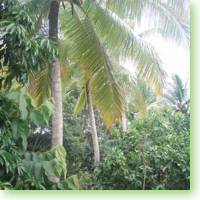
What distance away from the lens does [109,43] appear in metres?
2.55

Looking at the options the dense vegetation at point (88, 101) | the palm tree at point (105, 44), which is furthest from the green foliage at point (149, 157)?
the palm tree at point (105, 44)

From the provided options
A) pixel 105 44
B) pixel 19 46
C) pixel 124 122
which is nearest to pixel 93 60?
pixel 105 44

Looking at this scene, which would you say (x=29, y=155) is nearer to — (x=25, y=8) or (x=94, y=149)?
(x=94, y=149)

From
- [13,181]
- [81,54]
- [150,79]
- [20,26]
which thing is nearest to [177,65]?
[150,79]

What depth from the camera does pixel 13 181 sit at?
2111mm

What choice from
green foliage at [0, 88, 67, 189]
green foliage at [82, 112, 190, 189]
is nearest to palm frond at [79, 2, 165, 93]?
green foliage at [82, 112, 190, 189]

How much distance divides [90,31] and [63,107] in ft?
1.79

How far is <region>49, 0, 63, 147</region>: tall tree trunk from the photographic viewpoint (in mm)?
2307

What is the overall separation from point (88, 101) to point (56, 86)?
211mm

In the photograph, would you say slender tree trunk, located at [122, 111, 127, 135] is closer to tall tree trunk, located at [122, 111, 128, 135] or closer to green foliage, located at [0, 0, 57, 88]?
tall tree trunk, located at [122, 111, 128, 135]

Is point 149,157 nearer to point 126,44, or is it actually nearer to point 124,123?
point 124,123

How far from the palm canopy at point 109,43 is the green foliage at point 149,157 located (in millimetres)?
181

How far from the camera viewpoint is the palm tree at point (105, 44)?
238 centimetres

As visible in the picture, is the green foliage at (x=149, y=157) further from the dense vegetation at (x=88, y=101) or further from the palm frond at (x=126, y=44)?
the palm frond at (x=126, y=44)
